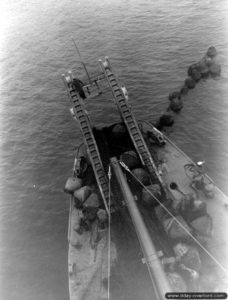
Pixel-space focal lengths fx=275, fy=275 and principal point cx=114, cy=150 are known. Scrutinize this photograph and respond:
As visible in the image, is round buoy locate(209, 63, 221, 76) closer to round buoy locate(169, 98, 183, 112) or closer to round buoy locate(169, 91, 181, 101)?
round buoy locate(169, 91, 181, 101)

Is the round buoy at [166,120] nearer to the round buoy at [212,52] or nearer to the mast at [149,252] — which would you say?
the mast at [149,252]

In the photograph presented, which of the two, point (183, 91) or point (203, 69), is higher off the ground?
point (203, 69)

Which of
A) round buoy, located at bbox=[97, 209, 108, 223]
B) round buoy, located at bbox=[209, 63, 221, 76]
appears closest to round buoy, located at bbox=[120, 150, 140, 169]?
round buoy, located at bbox=[97, 209, 108, 223]

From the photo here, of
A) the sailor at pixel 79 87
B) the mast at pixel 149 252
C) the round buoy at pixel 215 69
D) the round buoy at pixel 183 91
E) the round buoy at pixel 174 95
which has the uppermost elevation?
the round buoy at pixel 215 69

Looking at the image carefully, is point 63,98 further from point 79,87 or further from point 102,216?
point 102,216

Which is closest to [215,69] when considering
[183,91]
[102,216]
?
[183,91]

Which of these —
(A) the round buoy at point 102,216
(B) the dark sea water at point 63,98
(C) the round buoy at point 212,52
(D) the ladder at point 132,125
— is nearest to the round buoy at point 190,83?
(B) the dark sea water at point 63,98
